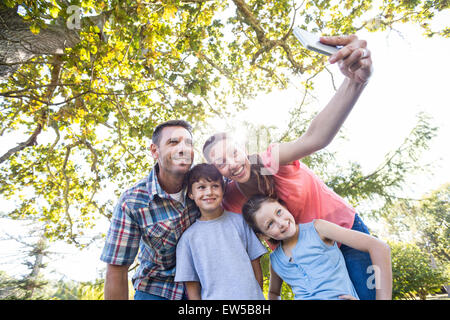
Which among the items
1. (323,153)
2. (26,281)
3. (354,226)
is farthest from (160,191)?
(26,281)

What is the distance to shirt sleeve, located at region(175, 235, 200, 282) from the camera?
1459 millimetres

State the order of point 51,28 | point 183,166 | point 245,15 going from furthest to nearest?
point 245,15 → point 51,28 → point 183,166

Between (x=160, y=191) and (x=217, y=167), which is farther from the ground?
(x=217, y=167)

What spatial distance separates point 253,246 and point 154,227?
710mm

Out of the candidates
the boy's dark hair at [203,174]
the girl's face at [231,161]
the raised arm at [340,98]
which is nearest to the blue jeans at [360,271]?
the raised arm at [340,98]

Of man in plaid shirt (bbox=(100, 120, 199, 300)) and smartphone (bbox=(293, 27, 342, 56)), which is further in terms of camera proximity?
man in plaid shirt (bbox=(100, 120, 199, 300))

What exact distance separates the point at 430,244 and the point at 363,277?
844 cm

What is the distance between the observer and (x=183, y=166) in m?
1.66

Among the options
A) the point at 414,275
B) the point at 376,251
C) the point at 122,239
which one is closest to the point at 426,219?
the point at 414,275

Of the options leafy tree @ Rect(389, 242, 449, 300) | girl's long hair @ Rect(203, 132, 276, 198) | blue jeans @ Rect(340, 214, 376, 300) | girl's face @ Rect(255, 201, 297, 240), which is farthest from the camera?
leafy tree @ Rect(389, 242, 449, 300)

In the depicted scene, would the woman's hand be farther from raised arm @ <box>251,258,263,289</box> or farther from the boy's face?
raised arm @ <box>251,258,263,289</box>

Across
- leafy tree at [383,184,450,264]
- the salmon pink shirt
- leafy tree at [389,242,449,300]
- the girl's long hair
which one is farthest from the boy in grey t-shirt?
leafy tree at [389,242,449,300]

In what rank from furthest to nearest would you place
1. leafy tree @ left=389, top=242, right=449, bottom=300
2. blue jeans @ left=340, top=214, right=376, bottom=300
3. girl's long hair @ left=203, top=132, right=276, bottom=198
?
leafy tree @ left=389, top=242, right=449, bottom=300 < girl's long hair @ left=203, top=132, right=276, bottom=198 < blue jeans @ left=340, top=214, right=376, bottom=300

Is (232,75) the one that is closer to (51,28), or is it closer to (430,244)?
(51,28)
